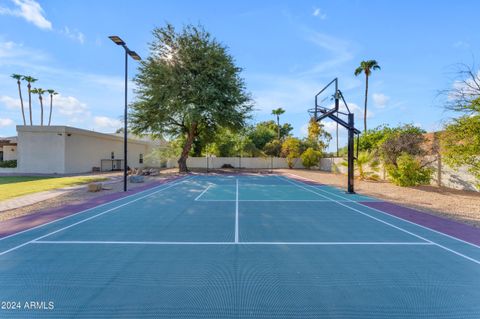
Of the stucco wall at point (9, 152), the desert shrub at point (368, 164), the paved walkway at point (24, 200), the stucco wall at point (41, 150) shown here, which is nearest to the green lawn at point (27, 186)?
the paved walkway at point (24, 200)

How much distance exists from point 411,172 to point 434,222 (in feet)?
34.1

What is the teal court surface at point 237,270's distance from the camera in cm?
349

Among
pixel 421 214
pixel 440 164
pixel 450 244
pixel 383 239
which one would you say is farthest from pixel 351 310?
pixel 440 164

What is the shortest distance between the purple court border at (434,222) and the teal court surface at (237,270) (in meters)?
0.49

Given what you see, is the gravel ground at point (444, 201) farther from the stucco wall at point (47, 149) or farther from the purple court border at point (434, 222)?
the stucco wall at point (47, 149)

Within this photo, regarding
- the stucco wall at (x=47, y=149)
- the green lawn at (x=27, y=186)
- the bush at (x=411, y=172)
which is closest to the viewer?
the green lawn at (x=27, y=186)

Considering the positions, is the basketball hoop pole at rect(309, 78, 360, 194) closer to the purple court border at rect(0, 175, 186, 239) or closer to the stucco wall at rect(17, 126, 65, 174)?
the purple court border at rect(0, 175, 186, 239)

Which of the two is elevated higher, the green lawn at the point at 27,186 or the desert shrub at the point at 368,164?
the desert shrub at the point at 368,164

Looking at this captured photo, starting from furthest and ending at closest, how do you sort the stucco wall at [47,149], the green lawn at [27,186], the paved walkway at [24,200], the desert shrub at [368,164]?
the stucco wall at [47,149]
the desert shrub at [368,164]
the green lawn at [27,186]
the paved walkway at [24,200]

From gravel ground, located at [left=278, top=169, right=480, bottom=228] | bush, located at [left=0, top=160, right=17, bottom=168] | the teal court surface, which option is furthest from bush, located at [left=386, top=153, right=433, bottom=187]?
bush, located at [left=0, top=160, right=17, bottom=168]

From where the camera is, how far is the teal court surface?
3488 mm

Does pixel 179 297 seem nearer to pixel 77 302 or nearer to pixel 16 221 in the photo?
pixel 77 302

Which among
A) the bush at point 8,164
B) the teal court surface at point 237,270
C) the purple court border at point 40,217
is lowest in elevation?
the purple court border at point 40,217

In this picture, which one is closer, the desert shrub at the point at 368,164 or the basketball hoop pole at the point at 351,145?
the basketball hoop pole at the point at 351,145
